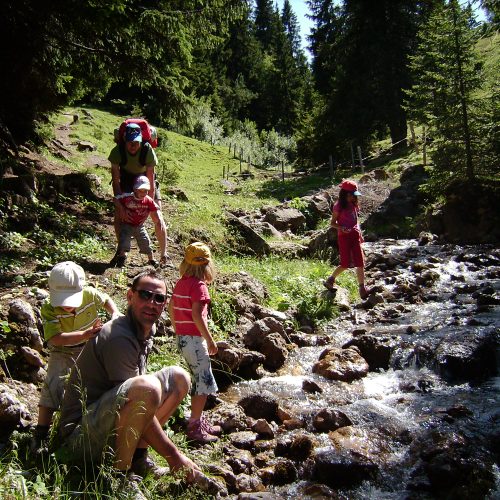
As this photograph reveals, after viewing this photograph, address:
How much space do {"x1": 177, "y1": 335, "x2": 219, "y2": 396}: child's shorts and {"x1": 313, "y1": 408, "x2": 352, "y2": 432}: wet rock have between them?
3.60 ft

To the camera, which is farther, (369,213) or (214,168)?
(214,168)

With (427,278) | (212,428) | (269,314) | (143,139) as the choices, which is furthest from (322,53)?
(212,428)

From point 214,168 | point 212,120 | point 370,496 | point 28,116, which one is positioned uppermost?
point 212,120

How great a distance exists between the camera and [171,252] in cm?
945

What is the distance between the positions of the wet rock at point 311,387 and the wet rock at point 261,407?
78cm

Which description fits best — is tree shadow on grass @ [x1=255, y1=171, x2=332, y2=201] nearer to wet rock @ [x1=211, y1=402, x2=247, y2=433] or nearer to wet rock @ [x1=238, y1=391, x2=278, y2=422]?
wet rock @ [x1=238, y1=391, x2=278, y2=422]

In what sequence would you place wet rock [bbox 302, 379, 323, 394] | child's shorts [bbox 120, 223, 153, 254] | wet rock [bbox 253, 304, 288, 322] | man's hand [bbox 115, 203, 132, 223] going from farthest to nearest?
wet rock [bbox 253, 304, 288, 322] < child's shorts [bbox 120, 223, 153, 254] < man's hand [bbox 115, 203, 132, 223] < wet rock [bbox 302, 379, 323, 394]

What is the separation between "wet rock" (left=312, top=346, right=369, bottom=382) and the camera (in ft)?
20.4

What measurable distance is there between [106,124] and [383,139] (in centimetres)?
2071

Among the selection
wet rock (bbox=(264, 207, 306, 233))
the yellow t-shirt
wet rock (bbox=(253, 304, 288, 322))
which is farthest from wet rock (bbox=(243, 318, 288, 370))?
wet rock (bbox=(264, 207, 306, 233))

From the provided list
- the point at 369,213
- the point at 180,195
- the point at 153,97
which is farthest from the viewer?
the point at 369,213

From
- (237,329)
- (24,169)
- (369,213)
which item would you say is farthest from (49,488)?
(369,213)

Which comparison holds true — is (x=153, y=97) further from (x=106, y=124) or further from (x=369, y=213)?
(x=106, y=124)

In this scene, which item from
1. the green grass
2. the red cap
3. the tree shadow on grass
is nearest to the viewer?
the green grass
